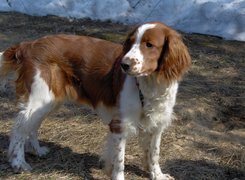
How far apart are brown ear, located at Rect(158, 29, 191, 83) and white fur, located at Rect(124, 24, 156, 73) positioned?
17cm

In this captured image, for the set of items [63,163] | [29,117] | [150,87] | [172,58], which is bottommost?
[63,163]

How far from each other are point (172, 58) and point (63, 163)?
5.24 ft

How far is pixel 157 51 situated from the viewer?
358 cm

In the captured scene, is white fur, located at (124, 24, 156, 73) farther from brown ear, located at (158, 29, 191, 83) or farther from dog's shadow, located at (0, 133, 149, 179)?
dog's shadow, located at (0, 133, 149, 179)

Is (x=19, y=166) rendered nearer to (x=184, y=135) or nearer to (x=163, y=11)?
(x=184, y=135)

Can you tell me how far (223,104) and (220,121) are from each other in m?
0.43

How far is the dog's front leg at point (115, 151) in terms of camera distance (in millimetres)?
3949

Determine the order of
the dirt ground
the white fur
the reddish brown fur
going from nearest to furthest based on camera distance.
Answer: the white fur → the reddish brown fur → the dirt ground

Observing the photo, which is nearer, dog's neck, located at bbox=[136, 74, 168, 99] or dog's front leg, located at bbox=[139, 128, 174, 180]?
dog's neck, located at bbox=[136, 74, 168, 99]

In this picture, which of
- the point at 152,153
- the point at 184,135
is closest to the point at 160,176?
the point at 152,153

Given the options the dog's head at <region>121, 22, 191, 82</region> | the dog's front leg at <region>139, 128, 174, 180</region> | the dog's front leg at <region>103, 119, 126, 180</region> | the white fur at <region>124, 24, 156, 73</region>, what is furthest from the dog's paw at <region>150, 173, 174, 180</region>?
the white fur at <region>124, 24, 156, 73</region>

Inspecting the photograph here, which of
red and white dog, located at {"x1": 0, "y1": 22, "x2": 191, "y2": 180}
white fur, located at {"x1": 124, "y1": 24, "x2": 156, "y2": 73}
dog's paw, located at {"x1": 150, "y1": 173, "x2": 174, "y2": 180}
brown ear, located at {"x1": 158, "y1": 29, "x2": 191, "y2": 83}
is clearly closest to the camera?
white fur, located at {"x1": 124, "y1": 24, "x2": 156, "y2": 73}

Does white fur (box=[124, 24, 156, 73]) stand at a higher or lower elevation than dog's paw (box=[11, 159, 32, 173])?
higher

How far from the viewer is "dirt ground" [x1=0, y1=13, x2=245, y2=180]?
4.46 metres
